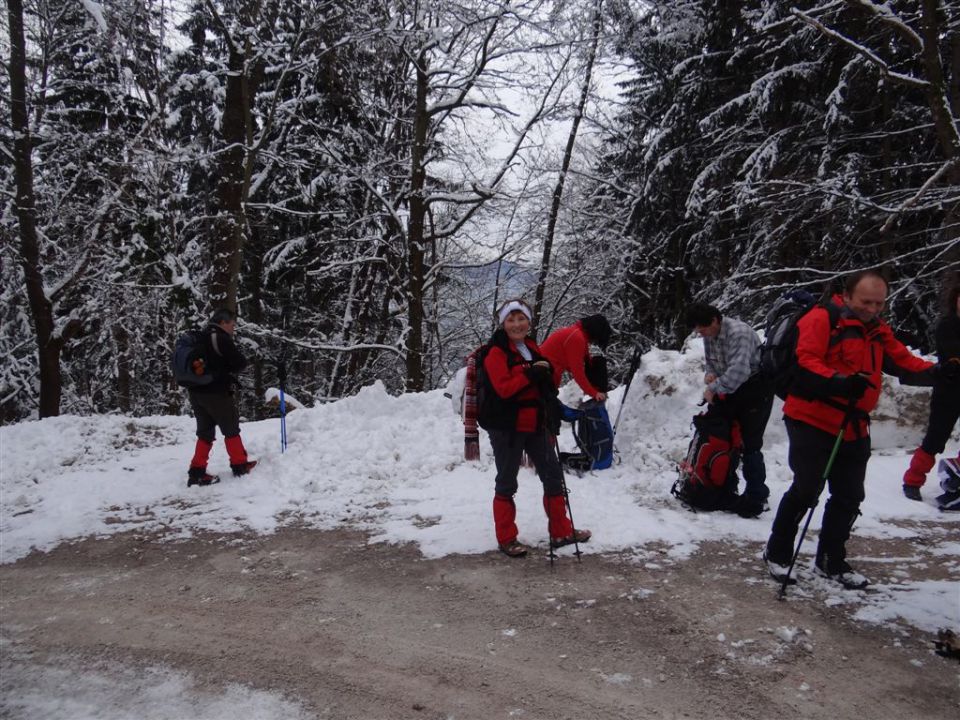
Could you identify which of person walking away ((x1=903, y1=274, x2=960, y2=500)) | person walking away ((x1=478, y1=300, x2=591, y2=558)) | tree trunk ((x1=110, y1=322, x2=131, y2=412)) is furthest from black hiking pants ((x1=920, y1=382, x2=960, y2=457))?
tree trunk ((x1=110, y1=322, x2=131, y2=412))

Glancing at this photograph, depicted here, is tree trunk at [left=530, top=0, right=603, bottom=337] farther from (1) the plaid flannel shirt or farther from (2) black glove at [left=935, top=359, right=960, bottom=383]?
(2) black glove at [left=935, top=359, right=960, bottom=383]

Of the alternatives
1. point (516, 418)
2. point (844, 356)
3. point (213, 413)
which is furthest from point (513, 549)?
point (213, 413)

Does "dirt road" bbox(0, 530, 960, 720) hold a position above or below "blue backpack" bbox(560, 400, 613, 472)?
below

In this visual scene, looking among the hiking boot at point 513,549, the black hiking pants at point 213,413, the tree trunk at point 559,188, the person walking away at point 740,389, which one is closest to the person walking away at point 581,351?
the person walking away at point 740,389

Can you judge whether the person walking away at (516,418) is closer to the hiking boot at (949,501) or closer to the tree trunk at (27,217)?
the hiking boot at (949,501)

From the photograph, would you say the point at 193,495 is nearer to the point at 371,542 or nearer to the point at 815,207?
the point at 371,542

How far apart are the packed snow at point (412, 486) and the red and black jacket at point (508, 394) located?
1.11 m

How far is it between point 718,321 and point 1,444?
966 cm

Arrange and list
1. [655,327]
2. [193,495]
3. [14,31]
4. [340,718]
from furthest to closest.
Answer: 1. [655,327]
2. [14,31]
3. [193,495]
4. [340,718]

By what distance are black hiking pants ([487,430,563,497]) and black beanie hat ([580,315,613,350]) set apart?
1.57 m

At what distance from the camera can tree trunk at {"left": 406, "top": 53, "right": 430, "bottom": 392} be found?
13953 mm

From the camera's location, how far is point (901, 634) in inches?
135

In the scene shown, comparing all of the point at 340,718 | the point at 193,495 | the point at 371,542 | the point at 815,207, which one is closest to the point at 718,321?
the point at 371,542

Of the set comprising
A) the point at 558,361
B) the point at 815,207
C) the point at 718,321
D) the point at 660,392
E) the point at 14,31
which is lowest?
the point at 660,392
